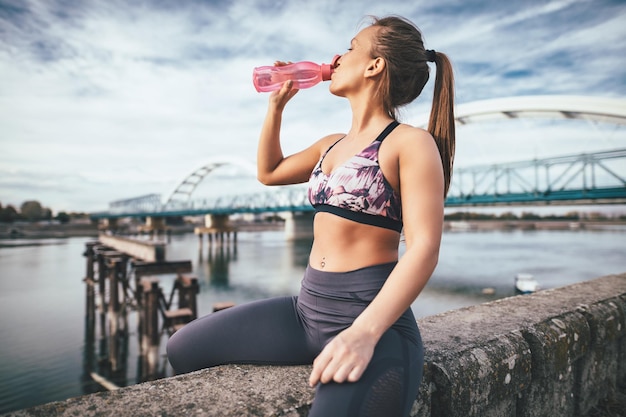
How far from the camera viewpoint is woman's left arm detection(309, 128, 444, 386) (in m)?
0.94

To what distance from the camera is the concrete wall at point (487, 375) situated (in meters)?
1.14

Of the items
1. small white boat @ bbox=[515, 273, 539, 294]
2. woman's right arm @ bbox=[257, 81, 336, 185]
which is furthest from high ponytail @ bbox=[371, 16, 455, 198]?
small white boat @ bbox=[515, 273, 539, 294]

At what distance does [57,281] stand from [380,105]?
95.5 feet

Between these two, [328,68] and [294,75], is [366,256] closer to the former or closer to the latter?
[328,68]

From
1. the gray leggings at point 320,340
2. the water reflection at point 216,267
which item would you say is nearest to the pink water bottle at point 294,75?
the gray leggings at point 320,340

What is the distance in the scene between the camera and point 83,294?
21.7 meters

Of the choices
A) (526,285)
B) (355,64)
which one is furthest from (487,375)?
(526,285)

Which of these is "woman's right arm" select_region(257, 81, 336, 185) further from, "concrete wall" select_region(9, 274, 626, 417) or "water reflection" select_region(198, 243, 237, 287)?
"water reflection" select_region(198, 243, 237, 287)

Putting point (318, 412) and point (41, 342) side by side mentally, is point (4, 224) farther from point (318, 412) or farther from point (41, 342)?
point (318, 412)

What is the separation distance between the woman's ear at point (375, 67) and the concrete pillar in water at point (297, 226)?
184 feet

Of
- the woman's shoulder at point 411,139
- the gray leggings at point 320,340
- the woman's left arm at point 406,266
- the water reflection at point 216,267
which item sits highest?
the woman's shoulder at point 411,139

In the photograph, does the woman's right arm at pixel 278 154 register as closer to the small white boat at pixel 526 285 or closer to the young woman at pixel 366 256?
the young woman at pixel 366 256

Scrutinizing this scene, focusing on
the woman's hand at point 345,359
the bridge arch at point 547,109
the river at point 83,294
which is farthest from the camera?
the bridge arch at point 547,109

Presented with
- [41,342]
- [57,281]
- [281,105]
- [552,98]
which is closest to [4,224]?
[57,281]
